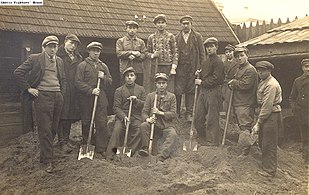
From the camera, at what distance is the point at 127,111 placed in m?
4.63

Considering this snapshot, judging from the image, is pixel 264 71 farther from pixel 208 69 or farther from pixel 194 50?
pixel 194 50

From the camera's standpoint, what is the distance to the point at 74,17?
5934 mm

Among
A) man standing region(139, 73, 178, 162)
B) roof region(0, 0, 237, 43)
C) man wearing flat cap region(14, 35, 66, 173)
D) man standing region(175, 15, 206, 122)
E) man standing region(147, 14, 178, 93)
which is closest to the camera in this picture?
man wearing flat cap region(14, 35, 66, 173)

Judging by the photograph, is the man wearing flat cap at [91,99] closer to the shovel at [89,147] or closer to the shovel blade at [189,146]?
the shovel at [89,147]

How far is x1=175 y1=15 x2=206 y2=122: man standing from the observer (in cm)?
518

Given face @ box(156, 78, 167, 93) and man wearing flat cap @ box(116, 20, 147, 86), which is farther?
man wearing flat cap @ box(116, 20, 147, 86)

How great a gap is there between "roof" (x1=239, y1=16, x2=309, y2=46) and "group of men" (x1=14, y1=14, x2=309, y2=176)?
67 cm

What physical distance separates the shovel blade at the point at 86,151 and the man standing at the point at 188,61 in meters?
1.50

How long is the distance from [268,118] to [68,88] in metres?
2.29

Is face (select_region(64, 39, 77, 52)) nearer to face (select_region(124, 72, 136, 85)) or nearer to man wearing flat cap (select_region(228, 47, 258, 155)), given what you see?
face (select_region(124, 72, 136, 85))

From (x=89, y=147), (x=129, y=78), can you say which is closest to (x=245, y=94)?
(x=129, y=78)

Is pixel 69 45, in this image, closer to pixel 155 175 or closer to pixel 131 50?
pixel 131 50

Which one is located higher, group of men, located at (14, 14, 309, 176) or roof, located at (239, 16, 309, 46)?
roof, located at (239, 16, 309, 46)

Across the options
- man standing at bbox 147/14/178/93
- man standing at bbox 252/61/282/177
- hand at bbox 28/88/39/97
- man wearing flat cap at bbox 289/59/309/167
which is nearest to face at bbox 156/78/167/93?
man standing at bbox 147/14/178/93
